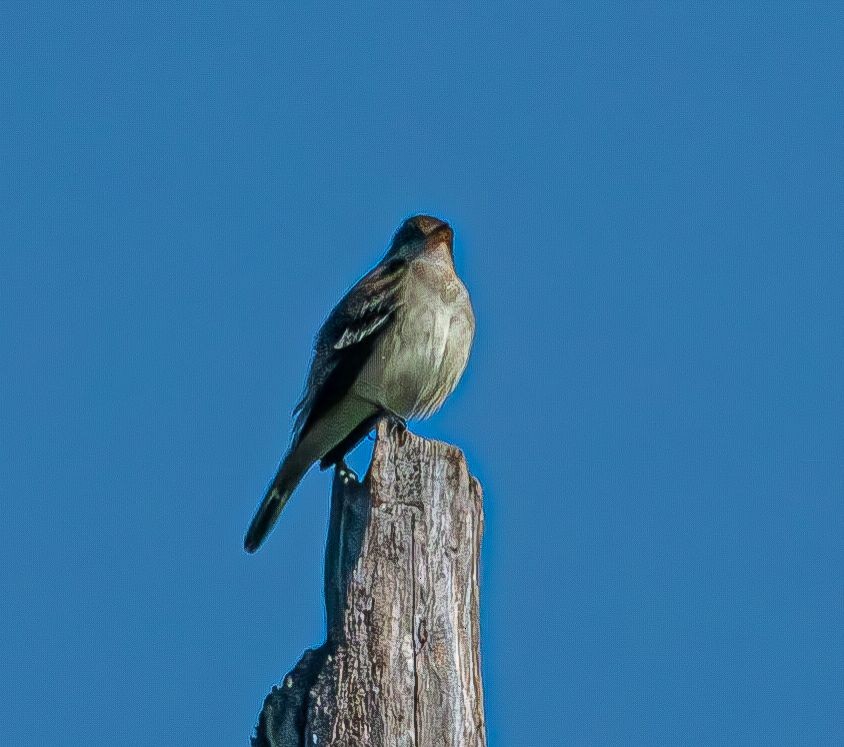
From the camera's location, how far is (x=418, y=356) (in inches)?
314

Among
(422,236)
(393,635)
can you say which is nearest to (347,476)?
(393,635)

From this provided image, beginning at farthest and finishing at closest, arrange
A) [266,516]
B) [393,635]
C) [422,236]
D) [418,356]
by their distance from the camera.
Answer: [422,236] → [418,356] → [266,516] → [393,635]

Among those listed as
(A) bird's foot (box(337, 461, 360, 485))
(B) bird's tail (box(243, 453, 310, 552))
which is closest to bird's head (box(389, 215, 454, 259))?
(B) bird's tail (box(243, 453, 310, 552))

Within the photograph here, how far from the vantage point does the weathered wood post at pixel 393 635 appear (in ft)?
15.5

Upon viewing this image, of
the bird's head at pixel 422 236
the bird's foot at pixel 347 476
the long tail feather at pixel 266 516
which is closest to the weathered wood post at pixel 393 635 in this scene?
the bird's foot at pixel 347 476

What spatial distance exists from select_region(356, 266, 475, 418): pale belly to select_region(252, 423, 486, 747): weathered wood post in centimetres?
281

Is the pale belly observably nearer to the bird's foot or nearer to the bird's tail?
the bird's tail

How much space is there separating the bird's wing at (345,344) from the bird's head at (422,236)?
35 centimetres

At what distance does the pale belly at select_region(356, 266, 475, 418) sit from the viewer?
7.98 metres

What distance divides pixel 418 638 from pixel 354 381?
3.28m

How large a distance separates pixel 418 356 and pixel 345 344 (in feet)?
1.29

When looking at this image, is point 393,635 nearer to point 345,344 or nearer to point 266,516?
point 266,516

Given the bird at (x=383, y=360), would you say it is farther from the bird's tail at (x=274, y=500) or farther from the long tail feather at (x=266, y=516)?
the long tail feather at (x=266, y=516)

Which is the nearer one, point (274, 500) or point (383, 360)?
point (274, 500)
